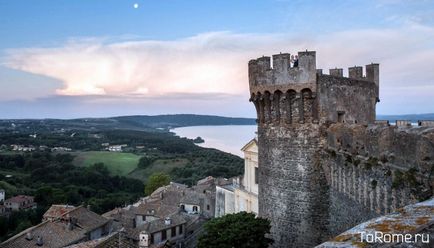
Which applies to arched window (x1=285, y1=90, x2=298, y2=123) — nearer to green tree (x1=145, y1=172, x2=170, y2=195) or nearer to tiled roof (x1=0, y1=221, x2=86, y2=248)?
tiled roof (x1=0, y1=221, x2=86, y2=248)

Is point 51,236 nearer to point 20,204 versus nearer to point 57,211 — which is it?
point 57,211

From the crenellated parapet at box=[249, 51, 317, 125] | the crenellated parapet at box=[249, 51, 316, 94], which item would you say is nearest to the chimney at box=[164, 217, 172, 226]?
the crenellated parapet at box=[249, 51, 317, 125]

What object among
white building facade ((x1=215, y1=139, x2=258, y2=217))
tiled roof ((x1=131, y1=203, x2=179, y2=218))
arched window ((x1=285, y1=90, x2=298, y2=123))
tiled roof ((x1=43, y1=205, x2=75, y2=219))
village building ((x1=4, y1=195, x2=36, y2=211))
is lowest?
village building ((x1=4, y1=195, x2=36, y2=211))

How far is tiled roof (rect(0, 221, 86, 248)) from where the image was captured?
115 ft

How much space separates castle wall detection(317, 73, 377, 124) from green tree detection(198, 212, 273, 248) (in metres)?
4.31

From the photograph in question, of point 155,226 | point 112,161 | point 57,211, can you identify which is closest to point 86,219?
point 57,211

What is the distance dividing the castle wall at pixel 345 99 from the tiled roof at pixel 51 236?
97.6ft

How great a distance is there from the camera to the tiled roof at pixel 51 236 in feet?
115

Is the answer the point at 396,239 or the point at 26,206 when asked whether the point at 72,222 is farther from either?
the point at 396,239

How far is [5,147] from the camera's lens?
425 ft

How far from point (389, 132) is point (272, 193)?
5305 millimetres

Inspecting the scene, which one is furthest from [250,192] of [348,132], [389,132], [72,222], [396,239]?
[396,239]

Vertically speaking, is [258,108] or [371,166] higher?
[258,108]

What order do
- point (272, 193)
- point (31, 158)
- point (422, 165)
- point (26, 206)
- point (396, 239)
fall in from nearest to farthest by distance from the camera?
point (396, 239), point (422, 165), point (272, 193), point (26, 206), point (31, 158)
